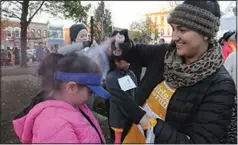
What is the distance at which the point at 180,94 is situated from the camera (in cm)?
143

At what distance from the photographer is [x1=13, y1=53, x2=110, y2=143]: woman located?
1.33 m

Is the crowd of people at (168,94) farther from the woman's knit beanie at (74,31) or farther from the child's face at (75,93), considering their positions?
the woman's knit beanie at (74,31)

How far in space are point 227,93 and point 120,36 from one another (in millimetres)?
684

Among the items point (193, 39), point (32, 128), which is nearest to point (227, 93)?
point (193, 39)

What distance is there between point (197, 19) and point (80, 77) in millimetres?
617

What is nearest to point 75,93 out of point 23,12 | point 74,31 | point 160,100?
point 160,100

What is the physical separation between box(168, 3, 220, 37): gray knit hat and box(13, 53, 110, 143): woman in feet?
1.61

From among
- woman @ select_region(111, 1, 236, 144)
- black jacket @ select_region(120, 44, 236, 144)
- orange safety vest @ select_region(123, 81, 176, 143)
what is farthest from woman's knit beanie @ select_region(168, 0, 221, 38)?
orange safety vest @ select_region(123, 81, 176, 143)

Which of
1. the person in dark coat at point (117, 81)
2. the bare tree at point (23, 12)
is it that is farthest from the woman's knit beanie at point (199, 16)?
the bare tree at point (23, 12)

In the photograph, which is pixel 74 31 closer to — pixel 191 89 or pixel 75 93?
pixel 75 93

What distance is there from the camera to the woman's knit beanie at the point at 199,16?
Answer: 1.40 meters

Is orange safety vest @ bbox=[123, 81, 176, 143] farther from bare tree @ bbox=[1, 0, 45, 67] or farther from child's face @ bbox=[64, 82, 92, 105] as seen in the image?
bare tree @ bbox=[1, 0, 45, 67]

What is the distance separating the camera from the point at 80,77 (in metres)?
1.45

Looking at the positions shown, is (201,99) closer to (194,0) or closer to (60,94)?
(194,0)
